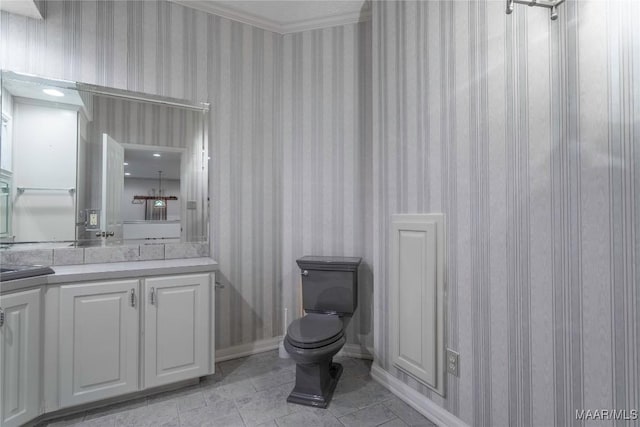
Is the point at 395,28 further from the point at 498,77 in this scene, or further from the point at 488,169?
the point at 488,169

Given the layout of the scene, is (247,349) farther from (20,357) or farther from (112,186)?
(112,186)

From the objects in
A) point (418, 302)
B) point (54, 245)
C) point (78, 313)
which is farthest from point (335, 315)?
point (54, 245)

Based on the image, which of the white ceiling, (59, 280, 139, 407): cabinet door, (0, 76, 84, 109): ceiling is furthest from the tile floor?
the white ceiling

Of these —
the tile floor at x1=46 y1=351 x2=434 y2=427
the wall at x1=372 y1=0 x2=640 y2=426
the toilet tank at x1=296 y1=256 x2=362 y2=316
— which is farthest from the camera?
the toilet tank at x1=296 y1=256 x2=362 y2=316

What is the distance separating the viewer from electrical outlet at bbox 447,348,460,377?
1544mm

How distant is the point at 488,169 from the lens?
1400 mm

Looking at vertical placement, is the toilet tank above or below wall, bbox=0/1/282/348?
below

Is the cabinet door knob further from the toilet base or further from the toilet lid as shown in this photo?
the toilet base

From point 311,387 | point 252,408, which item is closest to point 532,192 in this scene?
point 311,387

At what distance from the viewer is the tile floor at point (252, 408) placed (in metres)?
1.68

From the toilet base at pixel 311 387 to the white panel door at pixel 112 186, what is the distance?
1607 mm

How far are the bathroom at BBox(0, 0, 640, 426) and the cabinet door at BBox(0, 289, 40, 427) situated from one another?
0.05 metres

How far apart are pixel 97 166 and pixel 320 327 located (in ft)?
6.24

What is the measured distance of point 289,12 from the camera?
254 centimetres
